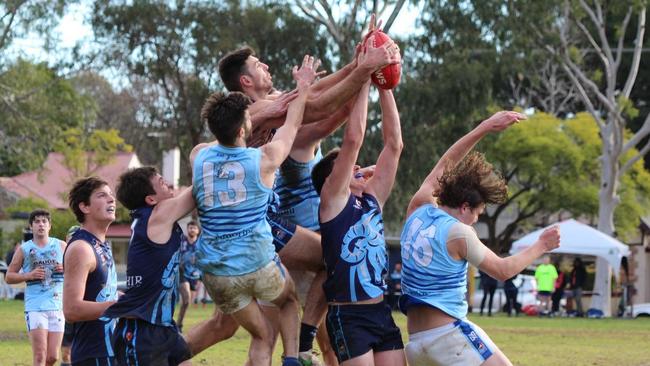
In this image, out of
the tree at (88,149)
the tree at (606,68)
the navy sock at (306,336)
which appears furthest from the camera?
the tree at (88,149)

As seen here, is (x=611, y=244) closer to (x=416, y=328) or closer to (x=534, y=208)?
(x=534, y=208)

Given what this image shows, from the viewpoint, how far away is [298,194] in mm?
8734

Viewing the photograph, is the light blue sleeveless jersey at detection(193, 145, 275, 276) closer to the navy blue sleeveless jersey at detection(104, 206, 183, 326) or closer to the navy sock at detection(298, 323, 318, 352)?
the navy blue sleeveless jersey at detection(104, 206, 183, 326)

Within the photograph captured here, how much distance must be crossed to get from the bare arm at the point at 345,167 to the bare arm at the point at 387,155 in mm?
308

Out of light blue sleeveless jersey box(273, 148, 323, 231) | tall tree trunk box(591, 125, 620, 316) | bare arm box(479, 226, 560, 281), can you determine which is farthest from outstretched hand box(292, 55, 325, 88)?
tall tree trunk box(591, 125, 620, 316)

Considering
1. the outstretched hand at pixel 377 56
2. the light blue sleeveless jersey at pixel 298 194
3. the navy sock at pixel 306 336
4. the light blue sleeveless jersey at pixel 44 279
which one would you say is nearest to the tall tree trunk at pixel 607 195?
the light blue sleeveless jersey at pixel 44 279

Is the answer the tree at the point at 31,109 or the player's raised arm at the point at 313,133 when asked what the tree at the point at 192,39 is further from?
the player's raised arm at the point at 313,133

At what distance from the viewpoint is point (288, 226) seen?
8.50 metres

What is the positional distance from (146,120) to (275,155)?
46531 mm

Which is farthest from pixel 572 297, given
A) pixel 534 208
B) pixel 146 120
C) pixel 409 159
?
pixel 146 120

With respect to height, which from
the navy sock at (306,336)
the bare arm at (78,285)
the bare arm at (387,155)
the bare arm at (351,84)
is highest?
the bare arm at (351,84)

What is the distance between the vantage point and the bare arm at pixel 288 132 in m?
7.34

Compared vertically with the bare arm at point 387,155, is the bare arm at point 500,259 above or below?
below

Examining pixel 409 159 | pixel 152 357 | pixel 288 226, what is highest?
pixel 409 159
